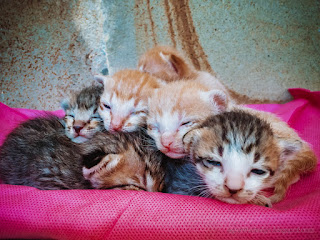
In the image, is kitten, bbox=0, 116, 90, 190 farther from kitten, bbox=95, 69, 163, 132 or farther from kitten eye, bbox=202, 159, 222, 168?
kitten eye, bbox=202, 159, 222, 168

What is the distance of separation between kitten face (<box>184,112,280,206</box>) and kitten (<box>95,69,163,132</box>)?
1.45 ft

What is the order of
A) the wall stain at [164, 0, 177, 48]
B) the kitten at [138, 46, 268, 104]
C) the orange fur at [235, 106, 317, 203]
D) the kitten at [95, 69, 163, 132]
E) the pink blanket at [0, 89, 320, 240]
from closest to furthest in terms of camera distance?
the pink blanket at [0, 89, 320, 240], the orange fur at [235, 106, 317, 203], the kitten at [95, 69, 163, 132], the kitten at [138, 46, 268, 104], the wall stain at [164, 0, 177, 48]

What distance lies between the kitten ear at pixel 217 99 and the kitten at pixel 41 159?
2.39ft

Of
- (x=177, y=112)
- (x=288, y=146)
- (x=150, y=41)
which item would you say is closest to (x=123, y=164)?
(x=177, y=112)

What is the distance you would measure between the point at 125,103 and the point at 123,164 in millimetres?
425

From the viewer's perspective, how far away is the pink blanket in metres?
0.85

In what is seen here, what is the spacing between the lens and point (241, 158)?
96 cm

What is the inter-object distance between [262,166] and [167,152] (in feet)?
1.43

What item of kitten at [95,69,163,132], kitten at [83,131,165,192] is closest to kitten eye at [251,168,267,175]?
kitten at [83,131,165,192]

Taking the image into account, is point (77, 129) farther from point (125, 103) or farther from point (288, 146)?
point (288, 146)

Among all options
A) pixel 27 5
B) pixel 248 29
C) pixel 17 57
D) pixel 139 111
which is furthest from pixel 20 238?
pixel 248 29

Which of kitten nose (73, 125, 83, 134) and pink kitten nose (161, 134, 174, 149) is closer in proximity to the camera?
pink kitten nose (161, 134, 174, 149)

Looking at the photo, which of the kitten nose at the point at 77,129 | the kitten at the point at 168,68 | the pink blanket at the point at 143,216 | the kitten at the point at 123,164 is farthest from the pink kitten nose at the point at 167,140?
the kitten at the point at 168,68

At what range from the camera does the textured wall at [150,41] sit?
2281mm
